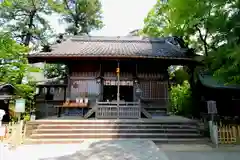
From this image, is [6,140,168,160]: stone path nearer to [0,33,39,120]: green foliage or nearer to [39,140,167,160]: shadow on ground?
[39,140,167,160]: shadow on ground

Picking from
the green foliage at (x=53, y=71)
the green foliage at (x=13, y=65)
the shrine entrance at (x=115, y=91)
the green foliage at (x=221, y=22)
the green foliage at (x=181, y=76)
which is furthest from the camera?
the green foliage at (x=53, y=71)

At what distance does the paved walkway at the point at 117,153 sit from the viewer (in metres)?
5.75

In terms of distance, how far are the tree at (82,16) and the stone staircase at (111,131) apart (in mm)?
18185

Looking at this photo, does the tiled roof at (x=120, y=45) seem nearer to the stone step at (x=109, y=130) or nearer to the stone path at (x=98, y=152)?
the stone step at (x=109, y=130)

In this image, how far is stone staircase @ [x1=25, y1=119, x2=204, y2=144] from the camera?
8281 mm

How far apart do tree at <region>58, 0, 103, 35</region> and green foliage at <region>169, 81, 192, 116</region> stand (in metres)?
13.8

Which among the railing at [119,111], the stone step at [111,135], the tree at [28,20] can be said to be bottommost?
the stone step at [111,135]

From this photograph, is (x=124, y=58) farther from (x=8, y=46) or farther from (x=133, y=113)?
(x=8, y=46)

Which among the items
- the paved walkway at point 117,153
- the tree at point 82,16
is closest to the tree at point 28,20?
the tree at point 82,16

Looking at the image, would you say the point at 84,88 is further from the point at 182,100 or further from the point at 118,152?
the point at 182,100

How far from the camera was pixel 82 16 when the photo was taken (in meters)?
25.9

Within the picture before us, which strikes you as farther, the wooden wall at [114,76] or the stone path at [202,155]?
the wooden wall at [114,76]

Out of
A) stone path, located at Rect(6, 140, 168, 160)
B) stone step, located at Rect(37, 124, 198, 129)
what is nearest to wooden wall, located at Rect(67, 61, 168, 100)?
stone step, located at Rect(37, 124, 198, 129)

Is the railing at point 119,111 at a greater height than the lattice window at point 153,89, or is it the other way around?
the lattice window at point 153,89
